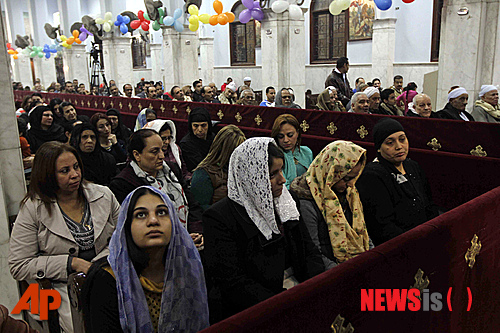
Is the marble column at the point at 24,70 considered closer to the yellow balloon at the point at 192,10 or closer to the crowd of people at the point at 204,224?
the yellow balloon at the point at 192,10

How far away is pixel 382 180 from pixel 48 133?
5.22 m

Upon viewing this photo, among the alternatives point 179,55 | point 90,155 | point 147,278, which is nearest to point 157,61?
point 179,55

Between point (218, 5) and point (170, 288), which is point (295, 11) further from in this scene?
point (170, 288)

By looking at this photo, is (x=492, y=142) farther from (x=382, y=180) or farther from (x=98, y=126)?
(x=98, y=126)

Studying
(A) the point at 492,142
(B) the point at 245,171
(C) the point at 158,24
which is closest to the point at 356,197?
(B) the point at 245,171

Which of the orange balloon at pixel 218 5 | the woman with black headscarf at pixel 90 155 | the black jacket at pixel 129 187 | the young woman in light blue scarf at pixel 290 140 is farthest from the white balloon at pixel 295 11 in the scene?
the black jacket at pixel 129 187

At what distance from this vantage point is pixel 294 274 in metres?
2.47

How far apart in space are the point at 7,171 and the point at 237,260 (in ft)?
7.15

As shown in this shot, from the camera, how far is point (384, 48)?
14352mm

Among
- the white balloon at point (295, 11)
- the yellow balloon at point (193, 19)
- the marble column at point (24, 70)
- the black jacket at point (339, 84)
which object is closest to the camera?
the black jacket at point (339, 84)

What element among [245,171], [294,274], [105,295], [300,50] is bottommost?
[294,274]

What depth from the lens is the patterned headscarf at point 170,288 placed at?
Result: 1798 millimetres

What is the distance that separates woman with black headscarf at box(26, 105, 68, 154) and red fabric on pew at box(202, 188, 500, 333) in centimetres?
590

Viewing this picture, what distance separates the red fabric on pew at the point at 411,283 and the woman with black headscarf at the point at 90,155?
3.42 m
